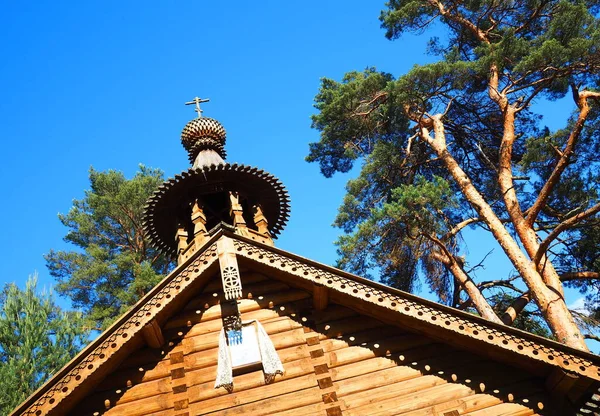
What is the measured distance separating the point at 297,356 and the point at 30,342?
50.0 feet

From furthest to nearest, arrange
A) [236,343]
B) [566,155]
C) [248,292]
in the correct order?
[566,155]
[248,292]
[236,343]

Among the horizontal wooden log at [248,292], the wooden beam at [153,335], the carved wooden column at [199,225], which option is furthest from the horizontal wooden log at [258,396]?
the carved wooden column at [199,225]

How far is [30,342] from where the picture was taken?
2042 centimetres

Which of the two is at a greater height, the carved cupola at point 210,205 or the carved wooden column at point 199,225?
the carved cupola at point 210,205

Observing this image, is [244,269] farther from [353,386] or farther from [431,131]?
[431,131]

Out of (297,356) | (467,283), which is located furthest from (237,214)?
(467,283)

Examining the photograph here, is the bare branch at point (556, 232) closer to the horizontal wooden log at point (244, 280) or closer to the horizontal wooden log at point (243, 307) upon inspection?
the horizontal wooden log at point (243, 307)

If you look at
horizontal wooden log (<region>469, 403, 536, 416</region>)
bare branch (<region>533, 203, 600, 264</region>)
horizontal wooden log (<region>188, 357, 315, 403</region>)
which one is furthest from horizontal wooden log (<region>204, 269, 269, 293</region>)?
bare branch (<region>533, 203, 600, 264</region>)

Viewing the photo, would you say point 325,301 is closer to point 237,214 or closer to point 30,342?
point 237,214

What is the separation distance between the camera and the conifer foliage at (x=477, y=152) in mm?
17047

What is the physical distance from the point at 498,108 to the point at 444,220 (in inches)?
235

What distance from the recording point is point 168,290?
8.50 meters

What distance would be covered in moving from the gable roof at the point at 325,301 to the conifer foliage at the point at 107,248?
1445cm

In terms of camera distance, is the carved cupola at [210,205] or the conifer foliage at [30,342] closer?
the carved cupola at [210,205]
